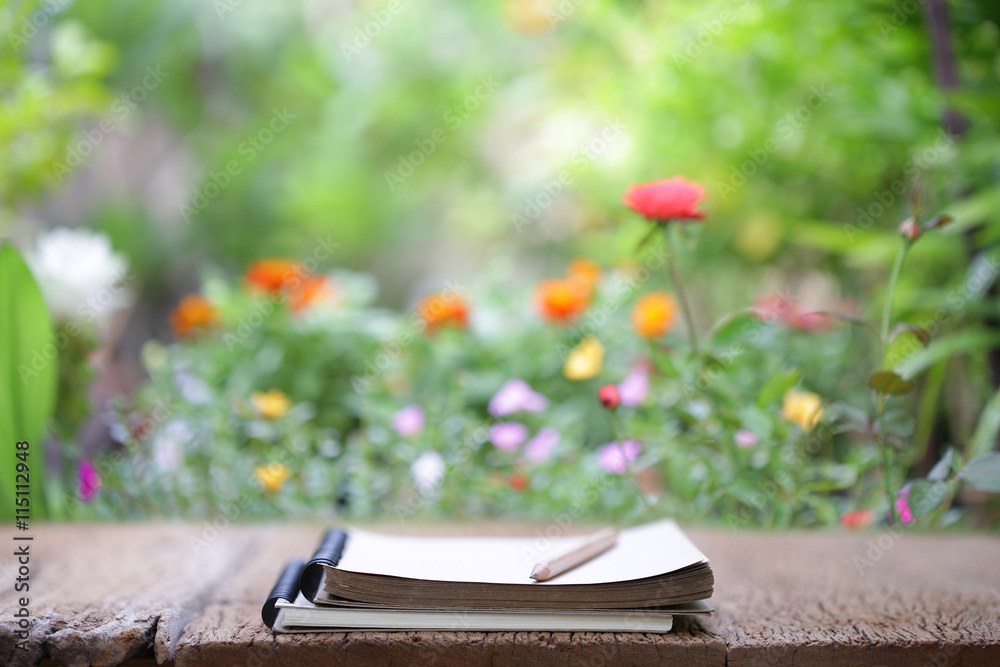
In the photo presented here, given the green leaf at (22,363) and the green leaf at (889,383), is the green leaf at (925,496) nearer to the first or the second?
the green leaf at (889,383)

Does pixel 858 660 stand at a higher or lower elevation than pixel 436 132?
lower

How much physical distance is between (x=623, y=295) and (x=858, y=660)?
80 cm

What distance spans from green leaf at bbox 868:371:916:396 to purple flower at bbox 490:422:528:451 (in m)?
0.56

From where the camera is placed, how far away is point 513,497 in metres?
1.11

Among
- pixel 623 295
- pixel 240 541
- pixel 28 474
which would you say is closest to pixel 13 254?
Answer: pixel 28 474

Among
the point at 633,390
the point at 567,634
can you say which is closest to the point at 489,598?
the point at 567,634

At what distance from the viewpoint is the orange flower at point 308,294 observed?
142 cm

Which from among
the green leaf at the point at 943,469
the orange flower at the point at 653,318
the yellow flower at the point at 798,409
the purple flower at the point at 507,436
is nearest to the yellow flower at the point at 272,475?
the purple flower at the point at 507,436

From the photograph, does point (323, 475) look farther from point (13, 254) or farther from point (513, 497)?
point (13, 254)

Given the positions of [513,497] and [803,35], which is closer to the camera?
[513,497]

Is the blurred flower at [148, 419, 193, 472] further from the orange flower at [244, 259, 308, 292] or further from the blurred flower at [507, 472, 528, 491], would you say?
the blurred flower at [507, 472, 528, 491]

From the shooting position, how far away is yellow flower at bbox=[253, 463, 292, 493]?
109cm

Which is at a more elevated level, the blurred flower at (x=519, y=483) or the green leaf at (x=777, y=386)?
the green leaf at (x=777, y=386)

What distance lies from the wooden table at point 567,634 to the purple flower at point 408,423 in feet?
0.91
